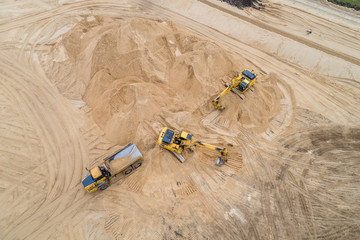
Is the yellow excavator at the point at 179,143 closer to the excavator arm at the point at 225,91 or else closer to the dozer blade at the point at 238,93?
the excavator arm at the point at 225,91

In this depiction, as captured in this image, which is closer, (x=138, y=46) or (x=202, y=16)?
(x=138, y=46)

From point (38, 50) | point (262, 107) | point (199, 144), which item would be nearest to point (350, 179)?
point (262, 107)

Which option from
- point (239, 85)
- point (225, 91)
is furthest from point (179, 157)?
point (239, 85)

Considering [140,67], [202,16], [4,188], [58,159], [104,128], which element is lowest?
[4,188]

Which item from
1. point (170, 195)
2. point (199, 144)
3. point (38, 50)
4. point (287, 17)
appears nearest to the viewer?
point (170, 195)

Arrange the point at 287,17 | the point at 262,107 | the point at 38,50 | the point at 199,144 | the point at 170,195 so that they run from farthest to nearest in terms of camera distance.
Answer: the point at 287,17, the point at 38,50, the point at 262,107, the point at 199,144, the point at 170,195

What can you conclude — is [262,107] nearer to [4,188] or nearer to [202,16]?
[202,16]

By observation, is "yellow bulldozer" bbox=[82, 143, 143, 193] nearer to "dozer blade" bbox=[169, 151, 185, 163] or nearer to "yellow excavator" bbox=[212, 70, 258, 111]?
"dozer blade" bbox=[169, 151, 185, 163]

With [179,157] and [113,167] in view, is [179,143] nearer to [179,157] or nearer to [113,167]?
[179,157]
